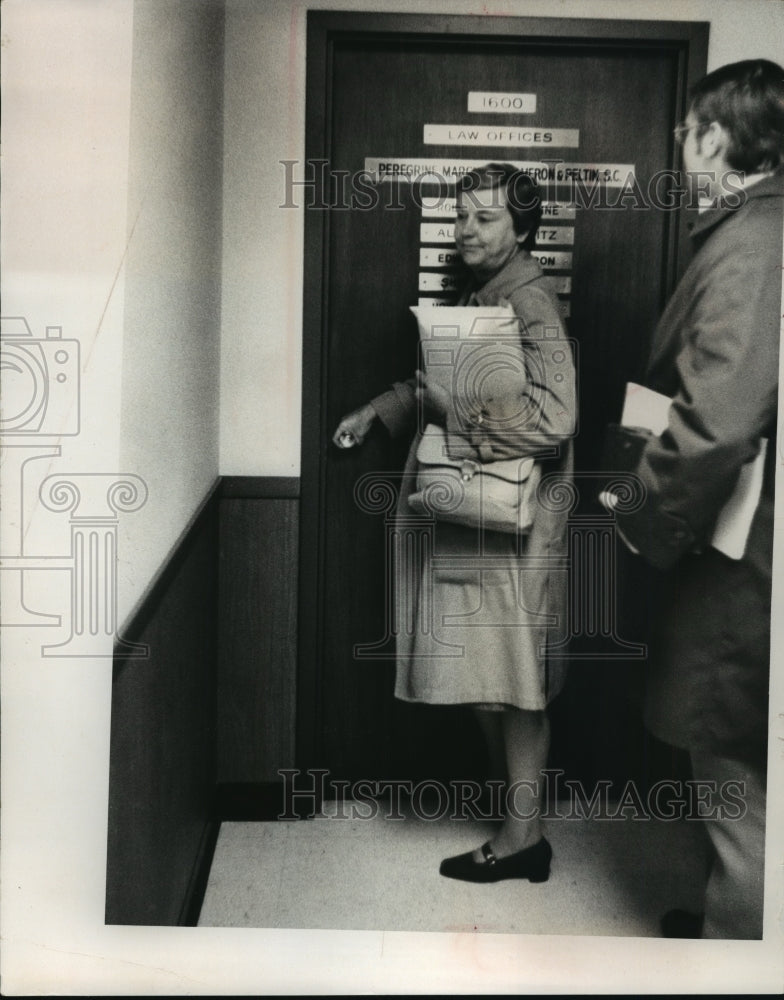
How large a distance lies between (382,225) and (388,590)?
0.50 m

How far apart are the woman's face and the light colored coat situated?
0.05 ft

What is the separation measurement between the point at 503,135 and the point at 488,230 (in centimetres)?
13

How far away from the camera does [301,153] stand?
135 centimetres

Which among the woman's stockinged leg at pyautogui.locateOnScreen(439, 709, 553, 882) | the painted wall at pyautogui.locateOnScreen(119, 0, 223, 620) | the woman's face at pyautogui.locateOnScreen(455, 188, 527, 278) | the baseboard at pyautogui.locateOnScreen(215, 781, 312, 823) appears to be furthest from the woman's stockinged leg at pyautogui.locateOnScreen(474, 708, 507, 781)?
the woman's face at pyautogui.locateOnScreen(455, 188, 527, 278)

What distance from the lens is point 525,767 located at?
1.40 meters

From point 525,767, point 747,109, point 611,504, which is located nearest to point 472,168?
point 747,109

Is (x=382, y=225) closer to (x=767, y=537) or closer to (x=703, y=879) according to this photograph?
(x=767, y=537)

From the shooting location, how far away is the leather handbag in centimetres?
136

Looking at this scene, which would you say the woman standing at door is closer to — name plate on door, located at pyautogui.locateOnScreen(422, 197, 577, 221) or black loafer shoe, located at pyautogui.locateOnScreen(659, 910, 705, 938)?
name plate on door, located at pyautogui.locateOnScreen(422, 197, 577, 221)

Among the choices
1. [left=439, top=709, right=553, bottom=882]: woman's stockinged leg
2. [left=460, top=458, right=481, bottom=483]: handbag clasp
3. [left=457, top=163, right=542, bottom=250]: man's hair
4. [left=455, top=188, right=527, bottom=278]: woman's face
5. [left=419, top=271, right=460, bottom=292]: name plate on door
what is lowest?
[left=439, top=709, right=553, bottom=882]: woman's stockinged leg

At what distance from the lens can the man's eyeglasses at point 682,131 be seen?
1.35 m

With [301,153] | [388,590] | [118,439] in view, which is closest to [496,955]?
[388,590]

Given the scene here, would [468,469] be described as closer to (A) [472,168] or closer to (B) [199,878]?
(A) [472,168]

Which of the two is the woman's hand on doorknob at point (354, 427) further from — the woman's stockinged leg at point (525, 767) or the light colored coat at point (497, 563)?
the woman's stockinged leg at point (525, 767)
